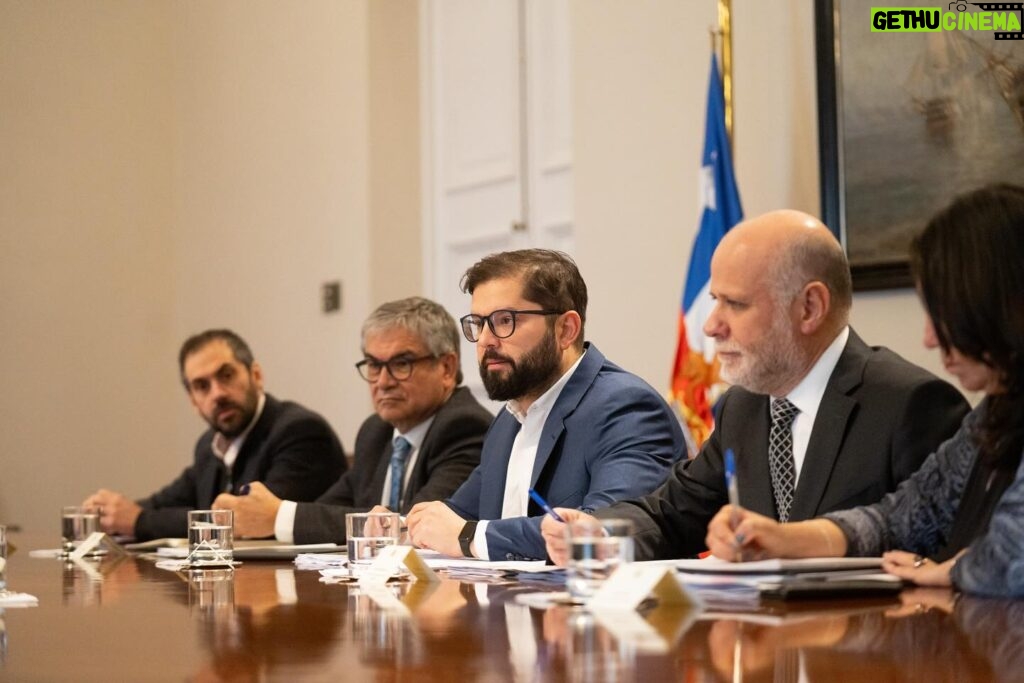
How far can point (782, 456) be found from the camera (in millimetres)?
2879

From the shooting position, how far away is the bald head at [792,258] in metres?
2.96

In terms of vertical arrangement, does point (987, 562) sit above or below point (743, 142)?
below

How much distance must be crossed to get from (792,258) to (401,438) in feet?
6.18

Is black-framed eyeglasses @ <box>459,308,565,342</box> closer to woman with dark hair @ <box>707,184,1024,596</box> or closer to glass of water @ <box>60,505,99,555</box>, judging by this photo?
glass of water @ <box>60,505,99,555</box>

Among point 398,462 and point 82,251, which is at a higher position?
point 82,251

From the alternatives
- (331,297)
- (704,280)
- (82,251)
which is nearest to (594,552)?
(704,280)

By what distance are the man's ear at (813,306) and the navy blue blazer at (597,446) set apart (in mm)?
580

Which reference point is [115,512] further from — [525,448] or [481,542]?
[481,542]

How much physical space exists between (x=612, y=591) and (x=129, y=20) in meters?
8.07

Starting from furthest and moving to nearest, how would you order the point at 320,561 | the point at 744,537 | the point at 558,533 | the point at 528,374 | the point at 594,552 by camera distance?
1. the point at 528,374
2. the point at 320,561
3. the point at 558,533
4. the point at 744,537
5. the point at 594,552

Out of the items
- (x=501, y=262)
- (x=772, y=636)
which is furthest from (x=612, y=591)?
(x=501, y=262)

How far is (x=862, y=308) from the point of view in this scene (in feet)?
15.3

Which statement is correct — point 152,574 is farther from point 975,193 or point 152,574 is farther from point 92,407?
point 92,407

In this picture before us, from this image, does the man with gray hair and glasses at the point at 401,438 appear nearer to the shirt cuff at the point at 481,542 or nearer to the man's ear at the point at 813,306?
the shirt cuff at the point at 481,542
